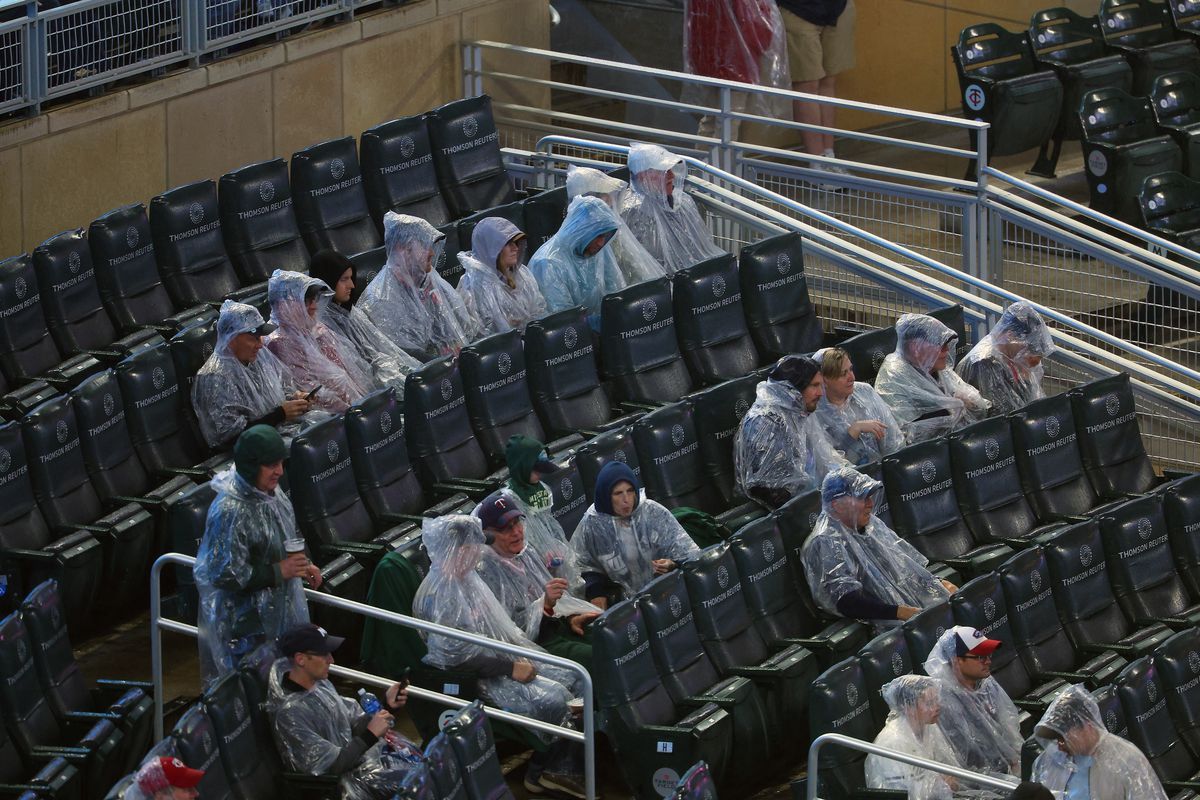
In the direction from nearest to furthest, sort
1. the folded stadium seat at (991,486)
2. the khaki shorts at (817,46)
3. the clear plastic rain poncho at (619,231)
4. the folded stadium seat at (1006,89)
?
1. the folded stadium seat at (991,486)
2. the clear plastic rain poncho at (619,231)
3. the folded stadium seat at (1006,89)
4. the khaki shorts at (817,46)

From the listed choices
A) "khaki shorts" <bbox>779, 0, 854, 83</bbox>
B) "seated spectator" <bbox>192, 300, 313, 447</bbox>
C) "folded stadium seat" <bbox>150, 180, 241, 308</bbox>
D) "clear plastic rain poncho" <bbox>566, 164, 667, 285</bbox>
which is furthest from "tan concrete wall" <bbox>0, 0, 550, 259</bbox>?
"seated spectator" <bbox>192, 300, 313, 447</bbox>

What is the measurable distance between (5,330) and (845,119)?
23.5 feet

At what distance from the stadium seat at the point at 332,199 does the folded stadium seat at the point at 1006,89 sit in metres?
4.47

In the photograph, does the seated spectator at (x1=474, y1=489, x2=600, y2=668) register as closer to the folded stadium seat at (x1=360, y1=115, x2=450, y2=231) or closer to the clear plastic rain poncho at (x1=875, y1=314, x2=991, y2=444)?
the clear plastic rain poncho at (x1=875, y1=314, x2=991, y2=444)

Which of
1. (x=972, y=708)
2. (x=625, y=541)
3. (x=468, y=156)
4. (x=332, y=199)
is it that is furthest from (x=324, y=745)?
(x=468, y=156)

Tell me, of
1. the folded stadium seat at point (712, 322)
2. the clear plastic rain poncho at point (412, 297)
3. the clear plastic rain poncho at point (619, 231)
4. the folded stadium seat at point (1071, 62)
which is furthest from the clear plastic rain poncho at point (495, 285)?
the folded stadium seat at point (1071, 62)

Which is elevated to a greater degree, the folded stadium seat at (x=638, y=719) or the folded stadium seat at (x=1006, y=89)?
the folded stadium seat at (x=1006, y=89)

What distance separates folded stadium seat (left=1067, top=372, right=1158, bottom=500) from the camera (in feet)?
33.4

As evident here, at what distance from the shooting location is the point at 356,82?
40.0 feet

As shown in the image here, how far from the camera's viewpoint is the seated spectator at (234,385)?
29.5 ft

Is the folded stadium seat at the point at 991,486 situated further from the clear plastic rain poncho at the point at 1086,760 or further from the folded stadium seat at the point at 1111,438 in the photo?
the clear plastic rain poncho at the point at 1086,760

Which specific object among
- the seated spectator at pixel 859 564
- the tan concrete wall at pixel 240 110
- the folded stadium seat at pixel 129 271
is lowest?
the seated spectator at pixel 859 564

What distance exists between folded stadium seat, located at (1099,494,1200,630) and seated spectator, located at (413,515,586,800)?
2.64m

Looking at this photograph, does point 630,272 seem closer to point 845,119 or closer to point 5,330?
point 5,330
